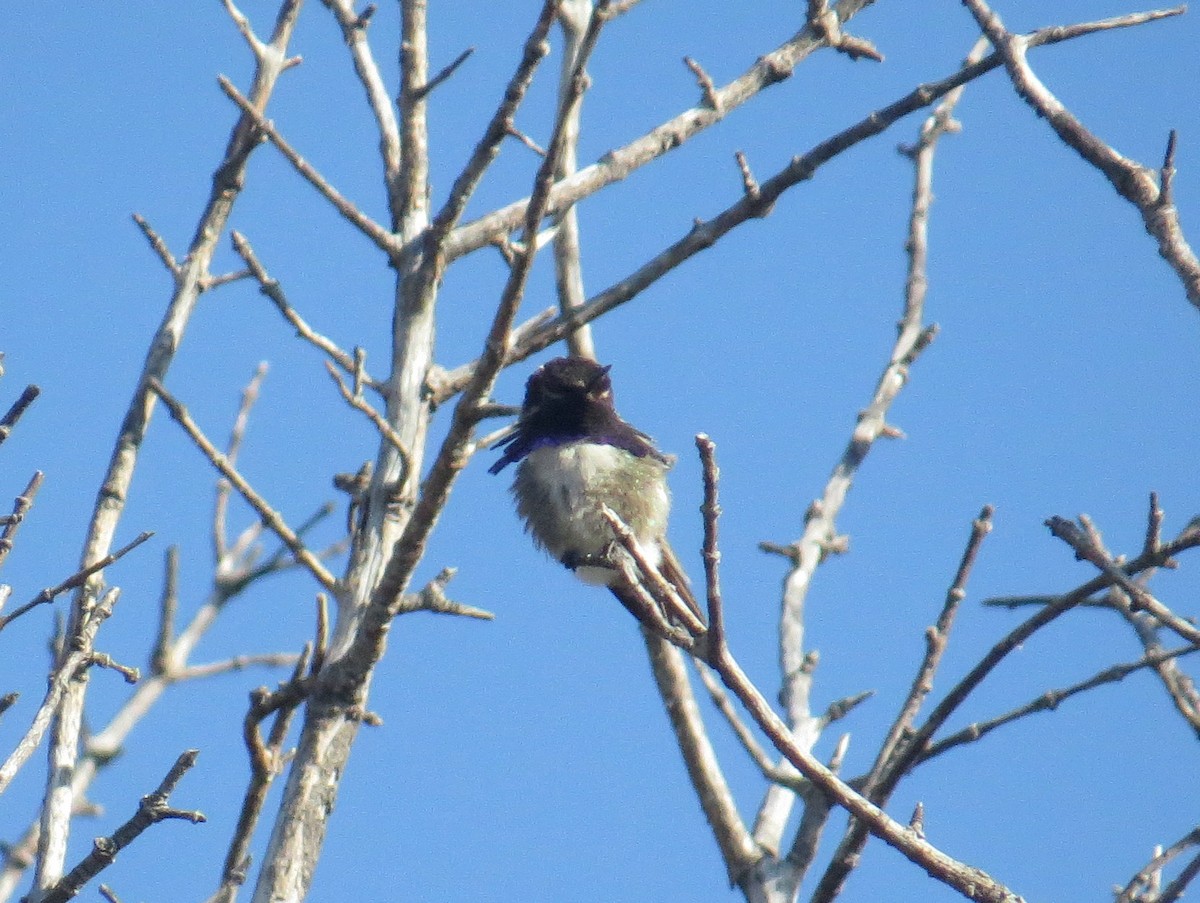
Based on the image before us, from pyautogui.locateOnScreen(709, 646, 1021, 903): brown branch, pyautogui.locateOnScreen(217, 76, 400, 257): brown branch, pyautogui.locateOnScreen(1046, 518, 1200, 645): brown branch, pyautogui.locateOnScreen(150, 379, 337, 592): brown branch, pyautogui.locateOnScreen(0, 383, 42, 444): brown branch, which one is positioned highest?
pyautogui.locateOnScreen(217, 76, 400, 257): brown branch

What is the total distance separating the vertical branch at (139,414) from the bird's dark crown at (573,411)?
1583 mm

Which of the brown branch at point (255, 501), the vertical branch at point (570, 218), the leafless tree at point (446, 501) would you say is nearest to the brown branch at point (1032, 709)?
the leafless tree at point (446, 501)

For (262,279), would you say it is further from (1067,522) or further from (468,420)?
(1067,522)

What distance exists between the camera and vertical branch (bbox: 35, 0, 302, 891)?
11.7 ft

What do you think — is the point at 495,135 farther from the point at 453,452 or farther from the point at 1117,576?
the point at 1117,576

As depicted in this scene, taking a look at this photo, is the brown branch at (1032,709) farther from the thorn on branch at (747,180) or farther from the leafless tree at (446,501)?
the thorn on branch at (747,180)

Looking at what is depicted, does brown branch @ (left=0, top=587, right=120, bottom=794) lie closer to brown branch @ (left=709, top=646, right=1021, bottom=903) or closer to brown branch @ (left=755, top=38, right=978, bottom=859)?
brown branch @ (left=709, top=646, right=1021, bottom=903)

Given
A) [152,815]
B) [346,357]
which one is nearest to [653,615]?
[152,815]

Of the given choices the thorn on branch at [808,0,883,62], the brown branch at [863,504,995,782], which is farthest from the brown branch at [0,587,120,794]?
the thorn on branch at [808,0,883,62]

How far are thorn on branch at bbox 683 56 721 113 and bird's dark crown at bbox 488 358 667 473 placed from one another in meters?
1.12

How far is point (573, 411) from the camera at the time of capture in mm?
6266

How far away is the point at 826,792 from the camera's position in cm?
303

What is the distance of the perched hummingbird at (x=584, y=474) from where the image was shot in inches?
240

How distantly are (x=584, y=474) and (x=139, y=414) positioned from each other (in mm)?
1947
